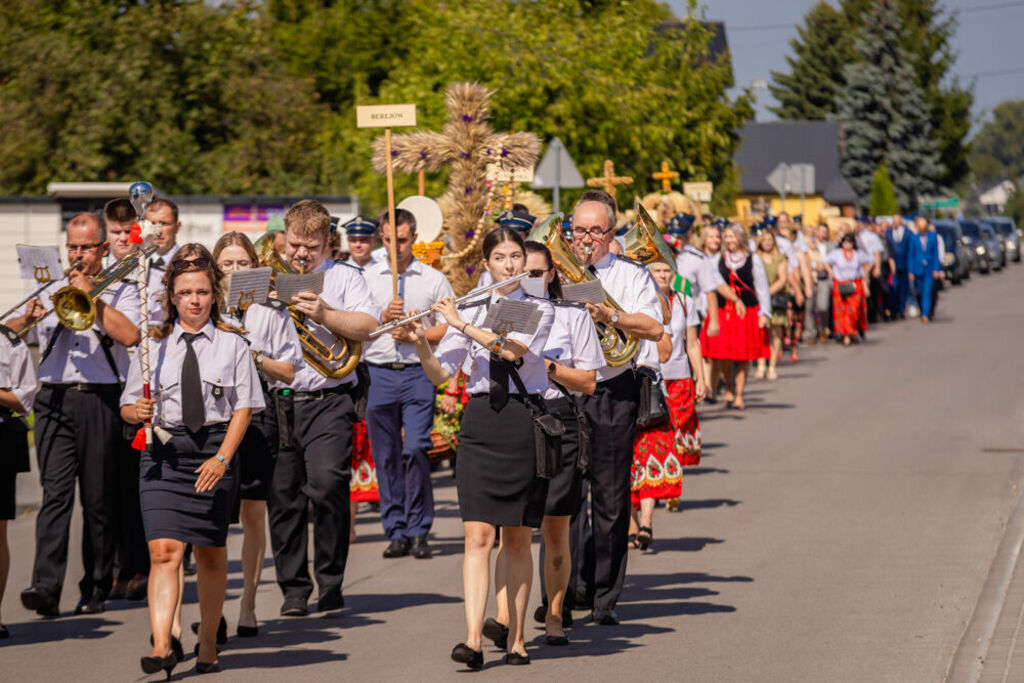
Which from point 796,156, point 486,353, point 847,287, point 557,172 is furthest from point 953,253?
point 796,156

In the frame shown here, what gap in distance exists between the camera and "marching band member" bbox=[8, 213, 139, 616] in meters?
8.77

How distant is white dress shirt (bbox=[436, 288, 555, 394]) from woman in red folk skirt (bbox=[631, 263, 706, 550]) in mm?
1841

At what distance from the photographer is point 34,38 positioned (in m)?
33.8

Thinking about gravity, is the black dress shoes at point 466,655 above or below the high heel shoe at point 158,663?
below

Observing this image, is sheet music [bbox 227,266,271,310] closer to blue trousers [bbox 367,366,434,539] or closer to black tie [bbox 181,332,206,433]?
black tie [bbox 181,332,206,433]

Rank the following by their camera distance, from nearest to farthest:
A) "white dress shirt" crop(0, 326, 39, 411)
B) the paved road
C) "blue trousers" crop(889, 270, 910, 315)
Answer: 1. the paved road
2. "white dress shirt" crop(0, 326, 39, 411)
3. "blue trousers" crop(889, 270, 910, 315)

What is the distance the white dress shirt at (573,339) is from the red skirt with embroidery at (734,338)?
1062 cm

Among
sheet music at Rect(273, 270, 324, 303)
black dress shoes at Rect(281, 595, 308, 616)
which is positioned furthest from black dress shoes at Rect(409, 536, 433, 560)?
sheet music at Rect(273, 270, 324, 303)

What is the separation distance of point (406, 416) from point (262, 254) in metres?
1.65

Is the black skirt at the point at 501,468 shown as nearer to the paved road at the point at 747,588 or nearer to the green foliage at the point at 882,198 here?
the paved road at the point at 747,588

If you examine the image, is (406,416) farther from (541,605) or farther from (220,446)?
(220,446)

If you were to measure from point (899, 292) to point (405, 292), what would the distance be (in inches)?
960

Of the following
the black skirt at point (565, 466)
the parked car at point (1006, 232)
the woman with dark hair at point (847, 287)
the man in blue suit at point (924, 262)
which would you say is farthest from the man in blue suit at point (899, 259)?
the parked car at point (1006, 232)

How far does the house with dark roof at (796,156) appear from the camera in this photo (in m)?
86.1
